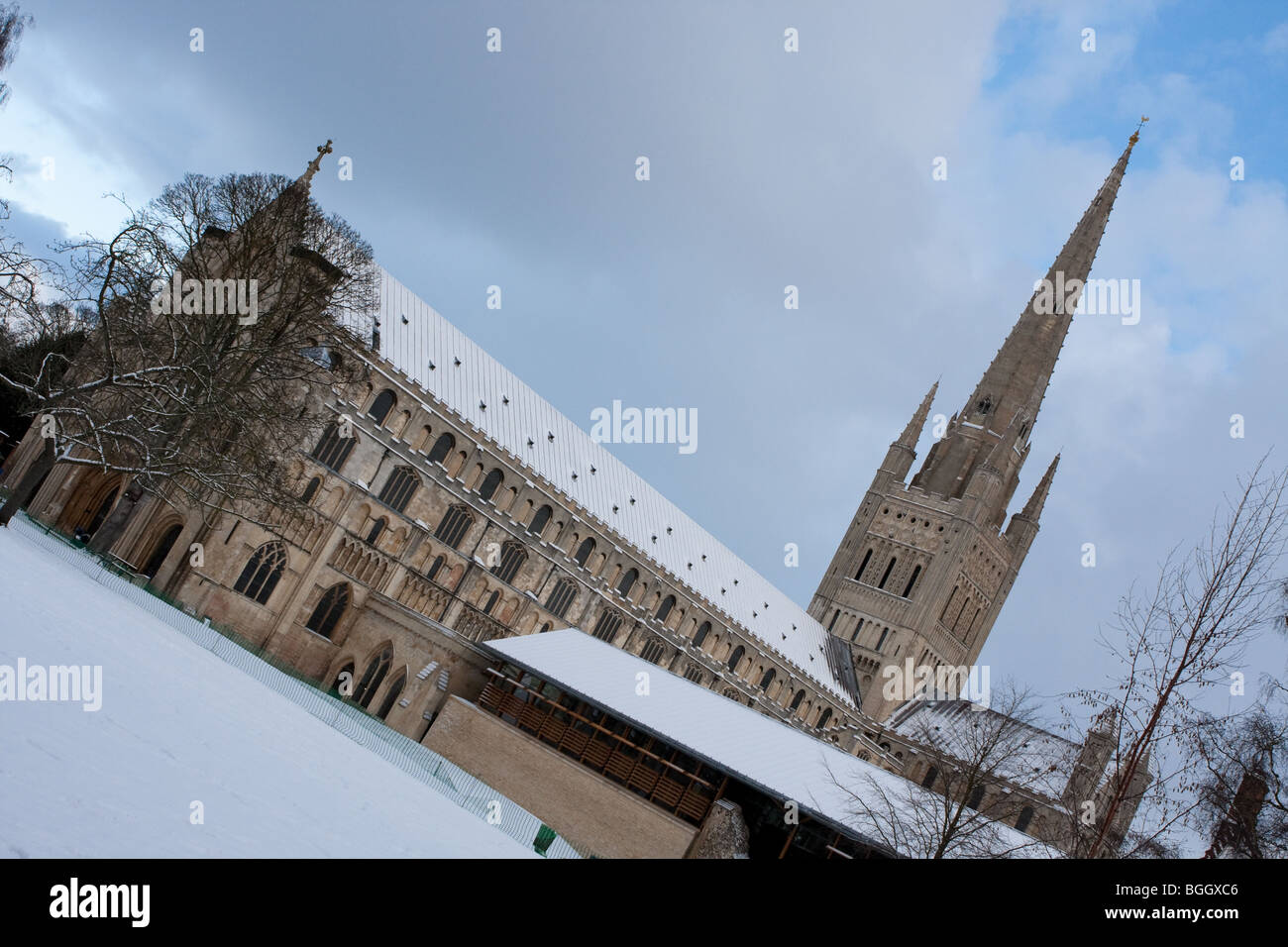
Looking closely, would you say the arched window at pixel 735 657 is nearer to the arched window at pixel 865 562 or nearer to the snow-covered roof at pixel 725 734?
the snow-covered roof at pixel 725 734

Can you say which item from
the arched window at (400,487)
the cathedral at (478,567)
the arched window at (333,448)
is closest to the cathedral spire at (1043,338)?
the cathedral at (478,567)

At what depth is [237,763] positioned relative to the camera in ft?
33.6

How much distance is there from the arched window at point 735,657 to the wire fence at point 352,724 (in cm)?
3045

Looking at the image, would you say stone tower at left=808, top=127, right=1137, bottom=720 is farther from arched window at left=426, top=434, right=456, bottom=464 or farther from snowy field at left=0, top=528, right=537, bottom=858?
snowy field at left=0, top=528, right=537, bottom=858

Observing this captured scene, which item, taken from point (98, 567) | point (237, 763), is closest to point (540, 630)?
point (98, 567)

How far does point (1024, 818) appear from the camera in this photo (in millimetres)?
62031

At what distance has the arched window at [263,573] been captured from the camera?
40.3m

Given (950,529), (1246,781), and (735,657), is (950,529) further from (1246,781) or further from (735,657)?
(1246,781)

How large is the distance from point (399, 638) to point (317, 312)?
1305 centimetres

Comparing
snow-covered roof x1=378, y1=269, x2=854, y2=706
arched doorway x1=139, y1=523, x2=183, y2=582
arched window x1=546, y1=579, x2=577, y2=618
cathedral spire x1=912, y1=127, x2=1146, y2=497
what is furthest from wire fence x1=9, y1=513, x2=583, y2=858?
cathedral spire x1=912, y1=127, x2=1146, y2=497

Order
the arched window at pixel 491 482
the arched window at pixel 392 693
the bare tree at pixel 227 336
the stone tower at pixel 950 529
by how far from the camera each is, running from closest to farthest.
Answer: the bare tree at pixel 227 336 < the arched window at pixel 392 693 < the arched window at pixel 491 482 < the stone tower at pixel 950 529

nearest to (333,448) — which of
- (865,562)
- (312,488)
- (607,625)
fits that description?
(312,488)

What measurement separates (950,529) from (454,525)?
4250 centimetres

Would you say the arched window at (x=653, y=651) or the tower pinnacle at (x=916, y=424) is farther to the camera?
the tower pinnacle at (x=916, y=424)
